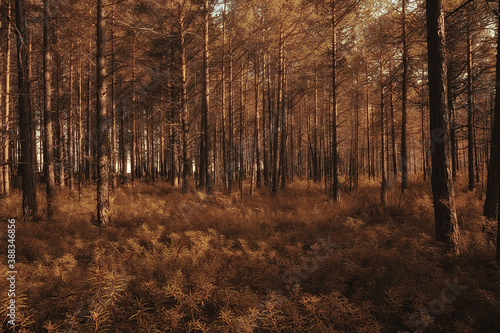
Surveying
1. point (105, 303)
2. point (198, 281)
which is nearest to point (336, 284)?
point (198, 281)

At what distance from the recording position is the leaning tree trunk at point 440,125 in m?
5.07

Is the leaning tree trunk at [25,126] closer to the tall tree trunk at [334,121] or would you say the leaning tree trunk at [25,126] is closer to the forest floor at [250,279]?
the forest floor at [250,279]

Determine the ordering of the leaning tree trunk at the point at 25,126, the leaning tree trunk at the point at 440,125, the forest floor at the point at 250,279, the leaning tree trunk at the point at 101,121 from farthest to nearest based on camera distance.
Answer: the leaning tree trunk at the point at 101,121
the leaning tree trunk at the point at 25,126
the leaning tree trunk at the point at 440,125
the forest floor at the point at 250,279

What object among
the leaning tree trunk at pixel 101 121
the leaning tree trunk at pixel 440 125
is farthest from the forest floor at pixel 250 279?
the leaning tree trunk at pixel 101 121

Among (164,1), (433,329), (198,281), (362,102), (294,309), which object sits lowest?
(433,329)

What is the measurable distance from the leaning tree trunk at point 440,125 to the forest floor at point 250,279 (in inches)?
18.8

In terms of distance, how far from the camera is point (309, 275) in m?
4.37

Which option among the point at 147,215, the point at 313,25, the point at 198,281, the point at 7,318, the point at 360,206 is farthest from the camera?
the point at 313,25

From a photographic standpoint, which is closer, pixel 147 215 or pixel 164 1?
pixel 147 215

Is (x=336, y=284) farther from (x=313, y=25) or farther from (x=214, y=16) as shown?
(x=214, y=16)

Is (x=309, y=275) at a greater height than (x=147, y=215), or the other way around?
(x=147, y=215)

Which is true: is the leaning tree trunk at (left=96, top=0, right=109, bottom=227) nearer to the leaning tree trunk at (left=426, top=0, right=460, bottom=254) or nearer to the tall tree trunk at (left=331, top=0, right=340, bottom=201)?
the leaning tree trunk at (left=426, top=0, right=460, bottom=254)

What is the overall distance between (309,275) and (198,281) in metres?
2.01

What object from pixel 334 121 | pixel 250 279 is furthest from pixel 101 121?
pixel 334 121
